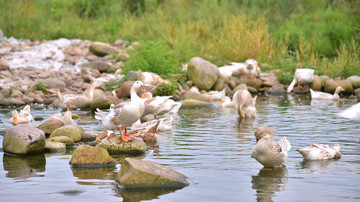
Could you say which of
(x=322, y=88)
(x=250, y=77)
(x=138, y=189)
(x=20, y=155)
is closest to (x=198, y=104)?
(x=250, y=77)

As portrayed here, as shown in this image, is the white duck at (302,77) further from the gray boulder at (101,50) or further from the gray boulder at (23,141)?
the gray boulder at (23,141)

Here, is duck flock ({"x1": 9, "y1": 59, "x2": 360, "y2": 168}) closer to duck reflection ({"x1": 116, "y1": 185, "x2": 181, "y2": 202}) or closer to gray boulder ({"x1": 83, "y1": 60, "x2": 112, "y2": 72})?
duck reflection ({"x1": 116, "y1": 185, "x2": 181, "y2": 202})

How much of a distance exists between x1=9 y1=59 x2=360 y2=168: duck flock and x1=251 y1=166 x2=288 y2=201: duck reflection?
0.52 feet

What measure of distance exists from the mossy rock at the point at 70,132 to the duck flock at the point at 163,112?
45cm

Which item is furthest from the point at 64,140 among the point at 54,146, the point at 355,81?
the point at 355,81

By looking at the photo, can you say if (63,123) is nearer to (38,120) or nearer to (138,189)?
(38,120)

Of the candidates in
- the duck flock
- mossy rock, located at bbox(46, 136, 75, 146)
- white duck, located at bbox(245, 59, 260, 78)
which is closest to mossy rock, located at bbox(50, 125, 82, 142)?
mossy rock, located at bbox(46, 136, 75, 146)

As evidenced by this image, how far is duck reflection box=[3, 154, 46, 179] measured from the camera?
285 inches

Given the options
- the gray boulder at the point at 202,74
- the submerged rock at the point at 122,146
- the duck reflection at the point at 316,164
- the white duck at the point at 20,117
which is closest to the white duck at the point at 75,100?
the white duck at the point at 20,117

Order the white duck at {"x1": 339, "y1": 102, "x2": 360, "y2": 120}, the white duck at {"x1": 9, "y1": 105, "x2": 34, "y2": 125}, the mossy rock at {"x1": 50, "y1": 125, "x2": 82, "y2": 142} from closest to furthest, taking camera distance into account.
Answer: the white duck at {"x1": 339, "y1": 102, "x2": 360, "y2": 120}, the mossy rock at {"x1": 50, "y1": 125, "x2": 82, "y2": 142}, the white duck at {"x1": 9, "y1": 105, "x2": 34, "y2": 125}

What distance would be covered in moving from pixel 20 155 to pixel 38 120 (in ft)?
13.1

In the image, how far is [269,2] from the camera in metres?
29.2

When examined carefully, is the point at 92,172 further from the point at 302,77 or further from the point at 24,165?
the point at 302,77

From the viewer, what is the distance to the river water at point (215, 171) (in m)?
6.18
